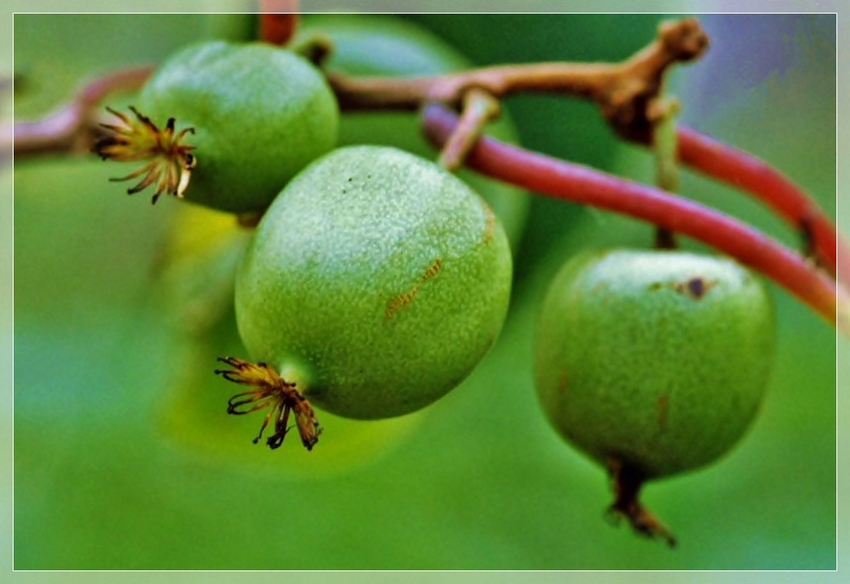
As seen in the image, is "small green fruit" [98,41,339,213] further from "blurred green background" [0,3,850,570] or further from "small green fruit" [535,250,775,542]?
"blurred green background" [0,3,850,570]

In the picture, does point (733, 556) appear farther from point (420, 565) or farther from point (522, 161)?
point (522, 161)

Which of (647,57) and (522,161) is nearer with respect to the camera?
(522,161)

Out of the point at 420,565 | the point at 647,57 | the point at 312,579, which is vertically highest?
the point at 647,57

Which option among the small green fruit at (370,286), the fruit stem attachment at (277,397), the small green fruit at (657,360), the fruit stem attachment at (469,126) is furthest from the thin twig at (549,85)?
the fruit stem attachment at (277,397)

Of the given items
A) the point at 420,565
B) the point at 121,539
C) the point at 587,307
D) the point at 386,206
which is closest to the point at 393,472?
the point at 420,565

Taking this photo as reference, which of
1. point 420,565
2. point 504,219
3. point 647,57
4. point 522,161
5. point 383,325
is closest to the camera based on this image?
point 383,325
